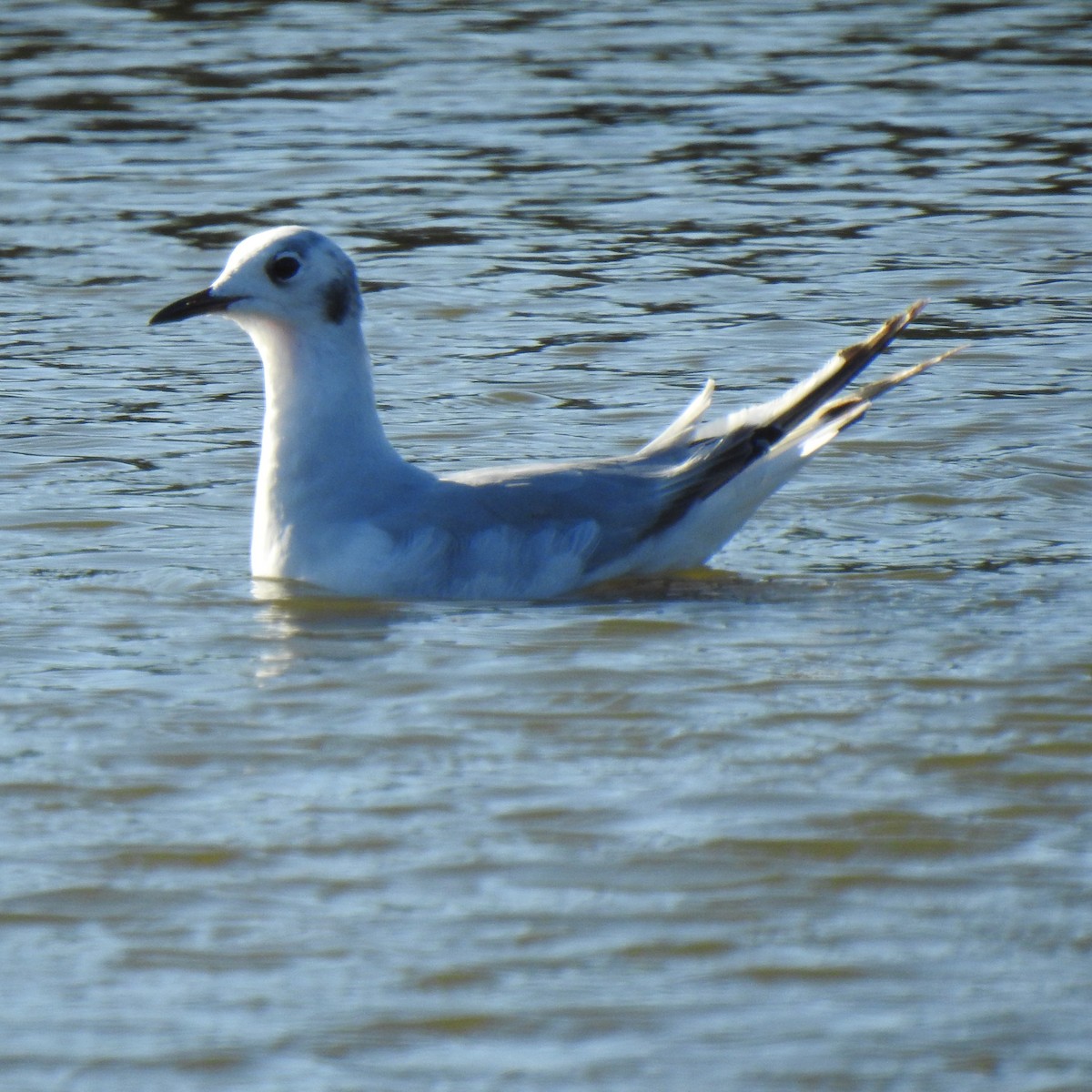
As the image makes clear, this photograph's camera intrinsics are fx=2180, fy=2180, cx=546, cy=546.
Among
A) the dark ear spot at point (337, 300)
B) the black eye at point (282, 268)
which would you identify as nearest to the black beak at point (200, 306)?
the black eye at point (282, 268)

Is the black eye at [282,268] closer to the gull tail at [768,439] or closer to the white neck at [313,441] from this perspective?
the white neck at [313,441]

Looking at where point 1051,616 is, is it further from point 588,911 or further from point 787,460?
point 588,911

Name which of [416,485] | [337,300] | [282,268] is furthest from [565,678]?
[282,268]

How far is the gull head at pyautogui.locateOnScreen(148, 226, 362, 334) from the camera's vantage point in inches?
275

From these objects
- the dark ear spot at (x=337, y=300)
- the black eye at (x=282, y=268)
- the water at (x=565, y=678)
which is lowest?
the water at (x=565, y=678)

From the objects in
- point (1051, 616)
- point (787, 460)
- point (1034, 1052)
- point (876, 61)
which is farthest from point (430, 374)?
point (876, 61)

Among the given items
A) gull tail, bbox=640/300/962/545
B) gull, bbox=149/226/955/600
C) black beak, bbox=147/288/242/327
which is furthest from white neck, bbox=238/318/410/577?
gull tail, bbox=640/300/962/545

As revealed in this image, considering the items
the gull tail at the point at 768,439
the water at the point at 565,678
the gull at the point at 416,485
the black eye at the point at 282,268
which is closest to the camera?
the water at the point at 565,678

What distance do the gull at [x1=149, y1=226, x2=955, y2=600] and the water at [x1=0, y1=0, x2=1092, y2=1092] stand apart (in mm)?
143

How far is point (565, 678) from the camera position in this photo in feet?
20.2

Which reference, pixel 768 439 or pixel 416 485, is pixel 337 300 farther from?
pixel 768 439

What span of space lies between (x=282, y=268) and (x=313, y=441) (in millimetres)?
566

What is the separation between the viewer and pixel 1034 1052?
4.04 m

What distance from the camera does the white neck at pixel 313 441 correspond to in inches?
276
